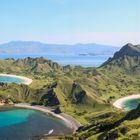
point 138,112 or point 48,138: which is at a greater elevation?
point 138,112

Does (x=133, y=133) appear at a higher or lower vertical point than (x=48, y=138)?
higher

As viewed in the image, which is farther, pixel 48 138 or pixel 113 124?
pixel 48 138

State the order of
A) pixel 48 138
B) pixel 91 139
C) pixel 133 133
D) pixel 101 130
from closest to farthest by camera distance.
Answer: pixel 133 133
pixel 91 139
pixel 101 130
pixel 48 138

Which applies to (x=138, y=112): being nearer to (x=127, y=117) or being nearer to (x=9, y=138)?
(x=127, y=117)

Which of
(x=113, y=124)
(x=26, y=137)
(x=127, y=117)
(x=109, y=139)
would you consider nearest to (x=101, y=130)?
(x=113, y=124)

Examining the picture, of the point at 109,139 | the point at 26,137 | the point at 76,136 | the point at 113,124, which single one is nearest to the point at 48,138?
the point at 26,137

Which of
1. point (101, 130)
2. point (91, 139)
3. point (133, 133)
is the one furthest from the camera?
point (101, 130)

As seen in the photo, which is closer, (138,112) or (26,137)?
(138,112)

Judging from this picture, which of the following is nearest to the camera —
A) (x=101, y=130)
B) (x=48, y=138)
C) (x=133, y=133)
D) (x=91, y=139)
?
(x=133, y=133)

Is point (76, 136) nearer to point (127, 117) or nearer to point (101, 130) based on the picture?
point (101, 130)
